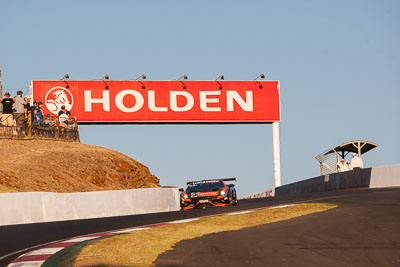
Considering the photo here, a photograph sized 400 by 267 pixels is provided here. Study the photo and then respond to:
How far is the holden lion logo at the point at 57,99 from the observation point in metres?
51.2

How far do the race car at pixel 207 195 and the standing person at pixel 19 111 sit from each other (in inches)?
377

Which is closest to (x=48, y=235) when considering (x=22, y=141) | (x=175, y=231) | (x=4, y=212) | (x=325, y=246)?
(x=175, y=231)

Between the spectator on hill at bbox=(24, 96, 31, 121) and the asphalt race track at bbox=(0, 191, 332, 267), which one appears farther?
the spectator on hill at bbox=(24, 96, 31, 121)

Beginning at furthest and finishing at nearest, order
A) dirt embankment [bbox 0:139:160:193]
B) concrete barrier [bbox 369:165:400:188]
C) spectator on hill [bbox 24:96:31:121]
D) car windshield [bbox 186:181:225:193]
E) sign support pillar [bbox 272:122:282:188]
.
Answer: sign support pillar [bbox 272:122:282:188], concrete barrier [bbox 369:165:400:188], spectator on hill [bbox 24:96:31:121], dirt embankment [bbox 0:139:160:193], car windshield [bbox 186:181:225:193]

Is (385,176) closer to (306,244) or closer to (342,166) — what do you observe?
(342,166)

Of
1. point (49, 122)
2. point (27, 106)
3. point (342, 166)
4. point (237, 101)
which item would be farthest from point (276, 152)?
point (27, 106)

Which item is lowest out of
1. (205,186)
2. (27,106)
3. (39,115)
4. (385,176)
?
(385,176)

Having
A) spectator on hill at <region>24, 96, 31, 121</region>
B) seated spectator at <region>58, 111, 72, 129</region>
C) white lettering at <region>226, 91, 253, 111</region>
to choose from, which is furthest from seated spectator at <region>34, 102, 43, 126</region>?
white lettering at <region>226, 91, 253, 111</region>

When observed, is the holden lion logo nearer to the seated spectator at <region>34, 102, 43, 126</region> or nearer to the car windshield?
the seated spectator at <region>34, 102, 43, 126</region>

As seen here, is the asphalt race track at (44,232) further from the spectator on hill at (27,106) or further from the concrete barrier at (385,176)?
the concrete barrier at (385,176)

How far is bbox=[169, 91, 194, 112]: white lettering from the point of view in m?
52.3

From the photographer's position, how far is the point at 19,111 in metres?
33.2

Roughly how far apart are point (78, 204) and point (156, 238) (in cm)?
1032

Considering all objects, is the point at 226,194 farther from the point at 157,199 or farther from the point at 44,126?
the point at 44,126
